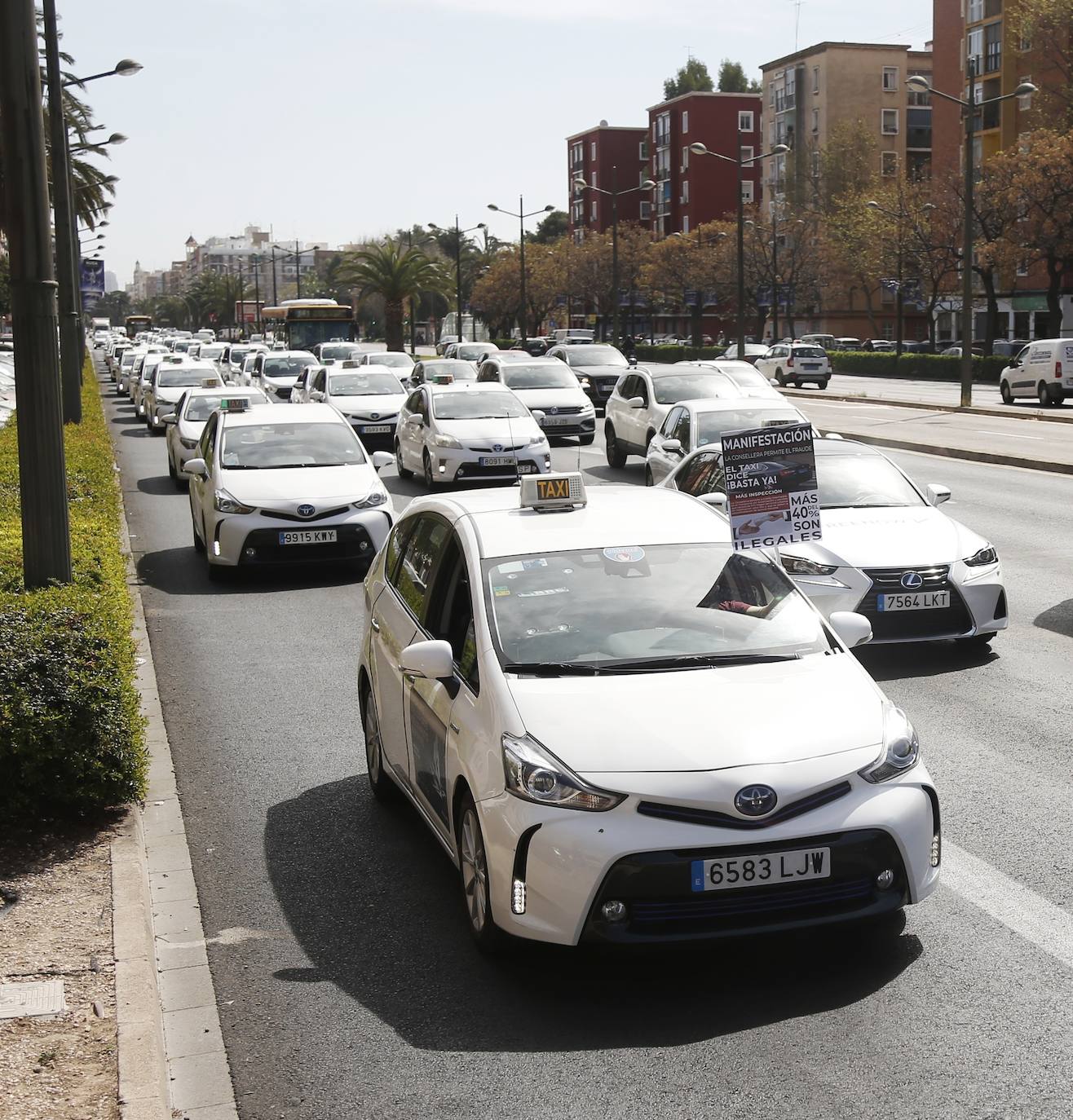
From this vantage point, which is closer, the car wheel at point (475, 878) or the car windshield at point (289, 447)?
the car wheel at point (475, 878)

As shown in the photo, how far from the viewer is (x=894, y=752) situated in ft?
16.9

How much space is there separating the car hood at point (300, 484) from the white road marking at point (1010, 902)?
9.20 metres

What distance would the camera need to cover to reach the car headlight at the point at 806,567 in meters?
10.2

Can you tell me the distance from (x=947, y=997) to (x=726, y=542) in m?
2.16

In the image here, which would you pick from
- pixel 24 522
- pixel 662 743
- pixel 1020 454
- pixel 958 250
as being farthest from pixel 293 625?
pixel 958 250

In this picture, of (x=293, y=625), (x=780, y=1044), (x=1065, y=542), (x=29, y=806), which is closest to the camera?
(x=780, y=1044)

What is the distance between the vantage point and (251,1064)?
4605 mm

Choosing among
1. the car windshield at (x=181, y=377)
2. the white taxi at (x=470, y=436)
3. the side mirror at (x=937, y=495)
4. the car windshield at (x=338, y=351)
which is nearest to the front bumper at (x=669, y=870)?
the side mirror at (x=937, y=495)

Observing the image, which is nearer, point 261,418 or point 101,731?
point 101,731

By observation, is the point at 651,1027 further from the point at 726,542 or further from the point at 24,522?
the point at 24,522

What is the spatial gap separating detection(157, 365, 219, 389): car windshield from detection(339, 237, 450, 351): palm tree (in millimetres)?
39097

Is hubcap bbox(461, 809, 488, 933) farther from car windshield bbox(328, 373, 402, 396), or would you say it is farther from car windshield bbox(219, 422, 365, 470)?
car windshield bbox(328, 373, 402, 396)

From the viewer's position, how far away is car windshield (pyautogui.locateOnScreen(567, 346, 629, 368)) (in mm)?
39375

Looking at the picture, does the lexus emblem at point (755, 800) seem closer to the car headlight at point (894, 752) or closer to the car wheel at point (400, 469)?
the car headlight at point (894, 752)
